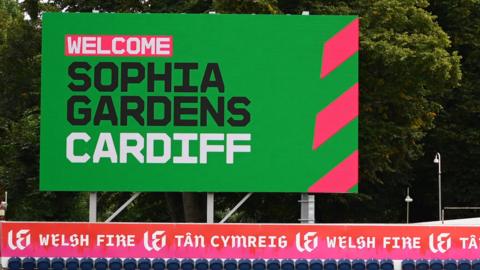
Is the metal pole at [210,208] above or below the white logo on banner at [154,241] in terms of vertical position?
above

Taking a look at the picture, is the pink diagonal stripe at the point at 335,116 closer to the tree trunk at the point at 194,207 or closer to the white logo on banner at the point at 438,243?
the white logo on banner at the point at 438,243

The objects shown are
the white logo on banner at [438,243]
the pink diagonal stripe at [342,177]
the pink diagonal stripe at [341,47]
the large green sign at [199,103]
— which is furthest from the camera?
the pink diagonal stripe at [341,47]

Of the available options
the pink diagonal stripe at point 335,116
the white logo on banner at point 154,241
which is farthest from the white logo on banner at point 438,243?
the white logo on banner at point 154,241

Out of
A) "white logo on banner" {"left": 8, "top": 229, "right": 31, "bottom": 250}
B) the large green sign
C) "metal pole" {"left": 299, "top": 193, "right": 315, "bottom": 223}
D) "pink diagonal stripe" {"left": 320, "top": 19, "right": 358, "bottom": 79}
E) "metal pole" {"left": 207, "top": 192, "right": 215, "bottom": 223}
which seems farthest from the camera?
"metal pole" {"left": 299, "top": 193, "right": 315, "bottom": 223}

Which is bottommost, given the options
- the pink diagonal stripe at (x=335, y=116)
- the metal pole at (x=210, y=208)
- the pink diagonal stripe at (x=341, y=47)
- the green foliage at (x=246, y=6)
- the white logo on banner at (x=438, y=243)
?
the white logo on banner at (x=438, y=243)

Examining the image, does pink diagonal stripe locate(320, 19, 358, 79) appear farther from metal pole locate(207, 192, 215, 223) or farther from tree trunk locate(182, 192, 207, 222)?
tree trunk locate(182, 192, 207, 222)

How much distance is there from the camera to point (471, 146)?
35.4m

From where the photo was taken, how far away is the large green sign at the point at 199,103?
52.5 feet

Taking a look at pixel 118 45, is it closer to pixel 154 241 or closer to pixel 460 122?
pixel 154 241

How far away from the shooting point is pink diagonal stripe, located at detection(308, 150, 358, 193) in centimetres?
1611

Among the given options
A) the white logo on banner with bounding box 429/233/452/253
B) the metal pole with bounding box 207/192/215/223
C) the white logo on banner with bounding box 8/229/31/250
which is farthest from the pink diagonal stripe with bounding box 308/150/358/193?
the white logo on banner with bounding box 8/229/31/250

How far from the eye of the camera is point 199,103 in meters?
16.1

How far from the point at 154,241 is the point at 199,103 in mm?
2445

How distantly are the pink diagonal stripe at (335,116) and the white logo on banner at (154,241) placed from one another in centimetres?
300
